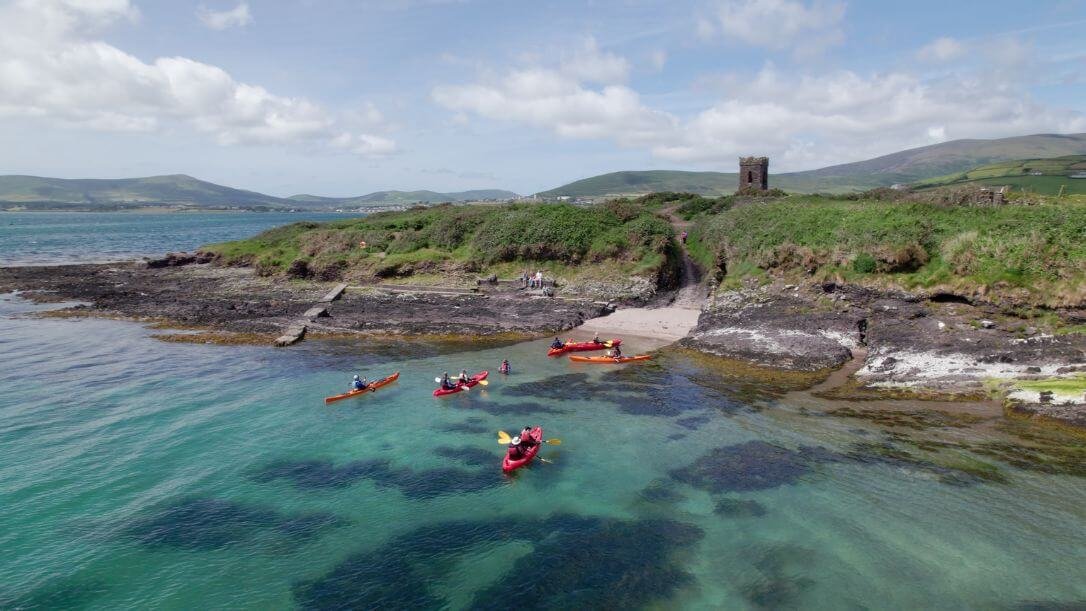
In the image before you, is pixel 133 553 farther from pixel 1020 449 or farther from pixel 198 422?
pixel 1020 449

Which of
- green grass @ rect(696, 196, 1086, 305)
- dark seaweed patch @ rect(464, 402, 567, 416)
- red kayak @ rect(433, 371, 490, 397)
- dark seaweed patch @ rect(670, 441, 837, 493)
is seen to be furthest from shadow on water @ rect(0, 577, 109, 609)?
green grass @ rect(696, 196, 1086, 305)

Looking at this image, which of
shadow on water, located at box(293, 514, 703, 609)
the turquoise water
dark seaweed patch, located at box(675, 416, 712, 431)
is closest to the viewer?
shadow on water, located at box(293, 514, 703, 609)

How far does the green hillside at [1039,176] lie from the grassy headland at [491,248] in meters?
33.7

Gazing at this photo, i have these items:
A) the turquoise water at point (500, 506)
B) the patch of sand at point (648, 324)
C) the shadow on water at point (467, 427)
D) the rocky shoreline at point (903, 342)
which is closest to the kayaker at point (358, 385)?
the turquoise water at point (500, 506)

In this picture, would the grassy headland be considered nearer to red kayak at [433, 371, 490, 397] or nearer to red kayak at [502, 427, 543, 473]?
red kayak at [433, 371, 490, 397]

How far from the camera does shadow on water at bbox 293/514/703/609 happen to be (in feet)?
41.8

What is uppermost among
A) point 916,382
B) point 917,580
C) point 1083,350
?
point 1083,350

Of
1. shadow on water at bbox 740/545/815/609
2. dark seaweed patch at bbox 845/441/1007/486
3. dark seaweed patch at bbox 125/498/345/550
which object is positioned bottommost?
shadow on water at bbox 740/545/815/609

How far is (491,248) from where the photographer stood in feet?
160

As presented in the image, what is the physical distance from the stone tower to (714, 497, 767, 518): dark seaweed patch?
60.7 meters

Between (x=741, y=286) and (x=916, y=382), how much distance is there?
584 inches

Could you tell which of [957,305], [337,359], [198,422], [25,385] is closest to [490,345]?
[337,359]

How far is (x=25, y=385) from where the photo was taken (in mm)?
26828

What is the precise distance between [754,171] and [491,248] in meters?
40.6
